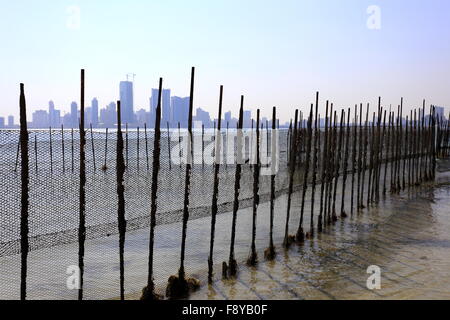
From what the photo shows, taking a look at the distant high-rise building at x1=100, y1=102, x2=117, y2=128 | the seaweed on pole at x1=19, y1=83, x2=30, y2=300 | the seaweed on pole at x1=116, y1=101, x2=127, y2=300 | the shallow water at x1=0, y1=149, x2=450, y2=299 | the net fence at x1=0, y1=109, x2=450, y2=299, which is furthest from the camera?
the distant high-rise building at x1=100, y1=102, x2=117, y2=128

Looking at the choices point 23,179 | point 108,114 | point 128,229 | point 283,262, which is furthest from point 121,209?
point 108,114

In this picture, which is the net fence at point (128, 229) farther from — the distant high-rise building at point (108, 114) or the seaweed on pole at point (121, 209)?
the distant high-rise building at point (108, 114)

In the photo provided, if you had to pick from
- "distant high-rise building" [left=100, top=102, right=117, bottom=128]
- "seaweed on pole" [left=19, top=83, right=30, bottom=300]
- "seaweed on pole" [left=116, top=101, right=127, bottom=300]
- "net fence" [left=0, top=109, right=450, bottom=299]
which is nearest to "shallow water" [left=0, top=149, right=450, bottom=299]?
"net fence" [left=0, top=109, right=450, bottom=299]

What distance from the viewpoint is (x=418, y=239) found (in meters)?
9.24

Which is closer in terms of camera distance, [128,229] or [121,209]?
[121,209]

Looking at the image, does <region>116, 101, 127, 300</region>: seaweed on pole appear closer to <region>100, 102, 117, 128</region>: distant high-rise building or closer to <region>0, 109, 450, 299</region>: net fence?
<region>0, 109, 450, 299</region>: net fence

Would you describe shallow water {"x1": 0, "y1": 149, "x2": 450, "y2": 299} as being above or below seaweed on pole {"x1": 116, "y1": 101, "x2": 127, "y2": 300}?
below

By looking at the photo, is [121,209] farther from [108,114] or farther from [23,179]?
[108,114]

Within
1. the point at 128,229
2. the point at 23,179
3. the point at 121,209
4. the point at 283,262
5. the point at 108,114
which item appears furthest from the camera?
the point at 108,114

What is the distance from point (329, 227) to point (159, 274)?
4619 mm

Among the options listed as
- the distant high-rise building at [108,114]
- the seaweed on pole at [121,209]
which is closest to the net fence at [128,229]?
the seaweed on pole at [121,209]
